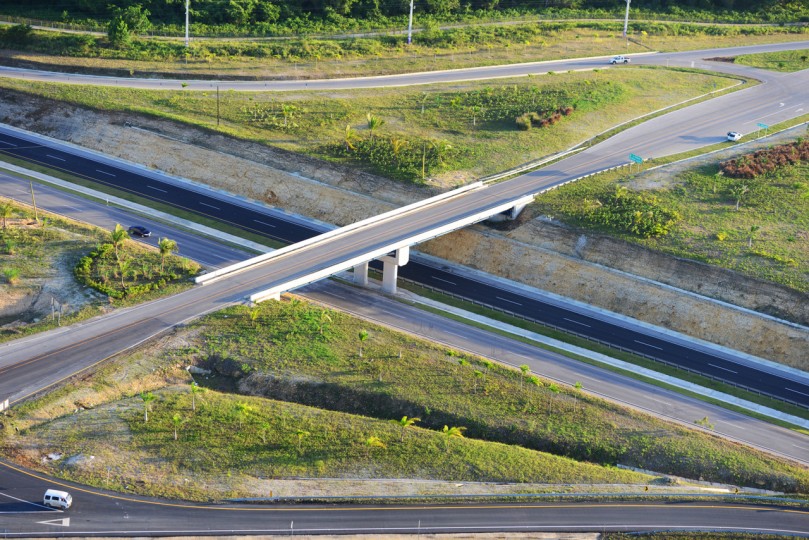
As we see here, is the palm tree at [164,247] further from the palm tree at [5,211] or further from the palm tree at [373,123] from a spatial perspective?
the palm tree at [373,123]

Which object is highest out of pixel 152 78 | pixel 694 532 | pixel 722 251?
pixel 152 78

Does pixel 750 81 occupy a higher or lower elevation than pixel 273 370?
higher

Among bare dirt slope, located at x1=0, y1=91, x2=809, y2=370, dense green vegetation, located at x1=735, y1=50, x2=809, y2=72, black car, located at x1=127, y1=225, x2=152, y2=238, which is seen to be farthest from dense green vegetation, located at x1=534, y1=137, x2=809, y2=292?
black car, located at x1=127, y1=225, x2=152, y2=238

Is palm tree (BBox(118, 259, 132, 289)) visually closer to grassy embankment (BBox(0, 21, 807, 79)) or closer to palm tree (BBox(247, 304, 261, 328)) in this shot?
palm tree (BBox(247, 304, 261, 328))

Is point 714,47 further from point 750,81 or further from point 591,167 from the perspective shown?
point 591,167

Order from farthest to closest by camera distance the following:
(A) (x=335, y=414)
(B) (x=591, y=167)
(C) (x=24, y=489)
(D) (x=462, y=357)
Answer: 1. (B) (x=591, y=167)
2. (D) (x=462, y=357)
3. (A) (x=335, y=414)
4. (C) (x=24, y=489)

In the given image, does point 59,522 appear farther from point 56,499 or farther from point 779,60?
point 779,60

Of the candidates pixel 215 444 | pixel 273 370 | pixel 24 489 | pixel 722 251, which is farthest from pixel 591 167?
pixel 24 489
